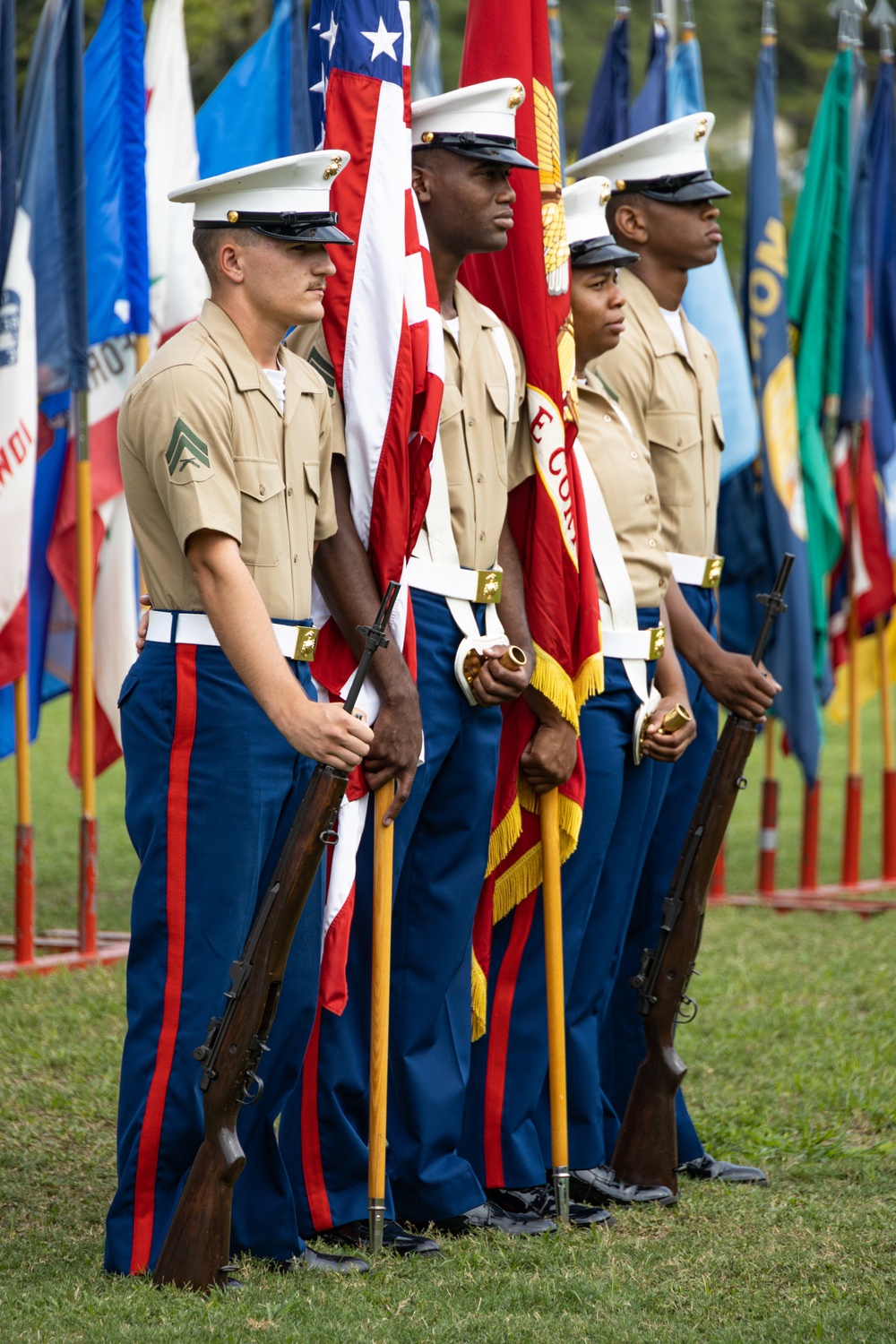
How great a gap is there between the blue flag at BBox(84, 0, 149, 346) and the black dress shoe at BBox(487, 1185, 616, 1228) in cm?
363

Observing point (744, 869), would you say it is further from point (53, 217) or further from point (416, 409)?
point (416, 409)

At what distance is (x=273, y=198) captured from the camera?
3.54 m

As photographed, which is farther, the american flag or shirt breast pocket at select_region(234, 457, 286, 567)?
the american flag

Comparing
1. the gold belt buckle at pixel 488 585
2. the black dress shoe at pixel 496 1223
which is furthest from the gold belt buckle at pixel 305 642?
the black dress shoe at pixel 496 1223

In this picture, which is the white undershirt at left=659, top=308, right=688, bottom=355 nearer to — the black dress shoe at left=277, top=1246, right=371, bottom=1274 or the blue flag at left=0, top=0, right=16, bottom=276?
the blue flag at left=0, top=0, right=16, bottom=276

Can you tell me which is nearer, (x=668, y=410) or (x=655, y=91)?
(x=668, y=410)

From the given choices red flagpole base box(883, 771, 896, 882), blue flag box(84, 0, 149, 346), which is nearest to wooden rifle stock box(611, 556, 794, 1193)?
blue flag box(84, 0, 149, 346)

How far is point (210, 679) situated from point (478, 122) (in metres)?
1.50

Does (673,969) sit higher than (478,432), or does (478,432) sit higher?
(478,432)

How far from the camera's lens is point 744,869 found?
9.61m

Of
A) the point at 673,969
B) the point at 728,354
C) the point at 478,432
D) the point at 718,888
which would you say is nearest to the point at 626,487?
the point at 478,432

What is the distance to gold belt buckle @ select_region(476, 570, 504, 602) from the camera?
13.3 ft

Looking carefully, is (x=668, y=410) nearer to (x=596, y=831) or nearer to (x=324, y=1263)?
(x=596, y=831)

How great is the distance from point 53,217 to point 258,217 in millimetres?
3016
